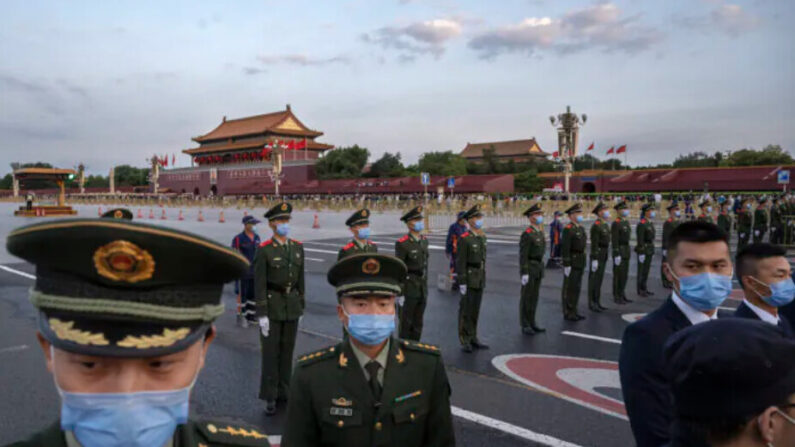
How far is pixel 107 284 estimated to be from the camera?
1.26 meters

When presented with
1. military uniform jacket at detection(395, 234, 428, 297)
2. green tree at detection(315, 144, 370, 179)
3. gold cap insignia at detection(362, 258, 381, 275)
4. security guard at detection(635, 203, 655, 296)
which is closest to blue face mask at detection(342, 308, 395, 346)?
gold cap insignia at detection(362, 258, 381, 275)

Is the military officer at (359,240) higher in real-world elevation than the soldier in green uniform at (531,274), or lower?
higher

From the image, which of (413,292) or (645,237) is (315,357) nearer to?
(413,292)

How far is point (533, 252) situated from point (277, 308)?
186 inches

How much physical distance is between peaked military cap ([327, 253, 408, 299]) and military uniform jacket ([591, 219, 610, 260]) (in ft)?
26.1

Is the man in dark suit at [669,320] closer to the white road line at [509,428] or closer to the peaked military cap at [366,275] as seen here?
the peaked military cap at [366,275]

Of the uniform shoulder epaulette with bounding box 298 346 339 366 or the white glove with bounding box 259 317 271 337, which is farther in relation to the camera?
the white glove with bounding box 259 317 271 337

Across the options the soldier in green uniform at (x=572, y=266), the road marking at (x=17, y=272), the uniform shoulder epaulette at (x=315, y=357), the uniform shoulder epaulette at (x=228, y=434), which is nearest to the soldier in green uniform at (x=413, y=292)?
the soldier in green uniform at (x=572, y=266)

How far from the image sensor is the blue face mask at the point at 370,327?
2742 millimetres

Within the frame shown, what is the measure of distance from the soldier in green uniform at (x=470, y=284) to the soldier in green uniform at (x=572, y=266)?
2073mm

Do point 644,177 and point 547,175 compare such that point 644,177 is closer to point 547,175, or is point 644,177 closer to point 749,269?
point 547,175

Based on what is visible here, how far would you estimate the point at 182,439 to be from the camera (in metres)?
1.50

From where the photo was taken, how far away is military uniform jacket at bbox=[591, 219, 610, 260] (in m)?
10.1

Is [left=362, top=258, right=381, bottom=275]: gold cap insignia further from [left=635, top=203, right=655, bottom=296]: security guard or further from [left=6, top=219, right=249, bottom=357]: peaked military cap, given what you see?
[left=635, top=203, right=655, bottom=296]: security guard
